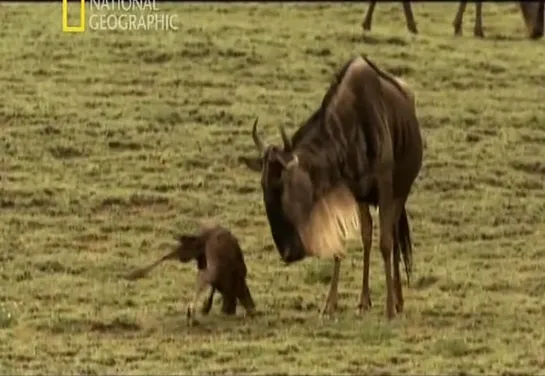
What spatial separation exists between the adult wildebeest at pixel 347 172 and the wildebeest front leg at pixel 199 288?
28.3 inches

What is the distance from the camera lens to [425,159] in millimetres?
15203

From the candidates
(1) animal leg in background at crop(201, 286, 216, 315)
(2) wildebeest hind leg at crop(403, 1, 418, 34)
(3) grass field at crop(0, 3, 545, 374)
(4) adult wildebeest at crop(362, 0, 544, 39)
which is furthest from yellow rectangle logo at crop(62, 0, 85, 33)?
(1) animal leg in background at crop(201, 286, 216, 315)

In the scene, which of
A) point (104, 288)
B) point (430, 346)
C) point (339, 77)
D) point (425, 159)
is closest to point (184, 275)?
point (104, 288)

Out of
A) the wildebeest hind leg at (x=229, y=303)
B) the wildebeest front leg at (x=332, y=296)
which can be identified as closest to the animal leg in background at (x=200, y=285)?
the wildebeest hind leg at (x=229, y=303)

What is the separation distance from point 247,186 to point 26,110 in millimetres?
3155

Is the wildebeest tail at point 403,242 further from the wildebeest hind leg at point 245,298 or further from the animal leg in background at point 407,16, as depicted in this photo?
the animal leg in background at point 407,16

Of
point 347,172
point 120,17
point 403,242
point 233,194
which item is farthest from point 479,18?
point 347,172

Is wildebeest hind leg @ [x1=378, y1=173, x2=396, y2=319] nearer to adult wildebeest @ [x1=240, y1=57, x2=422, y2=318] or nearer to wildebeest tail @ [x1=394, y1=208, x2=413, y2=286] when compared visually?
adult wildebeest @ [x1=240, y1=57, x2=422, y2=318]

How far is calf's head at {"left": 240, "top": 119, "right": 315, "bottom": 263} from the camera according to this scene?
8.93 metres

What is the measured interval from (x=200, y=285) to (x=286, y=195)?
1.08 metres

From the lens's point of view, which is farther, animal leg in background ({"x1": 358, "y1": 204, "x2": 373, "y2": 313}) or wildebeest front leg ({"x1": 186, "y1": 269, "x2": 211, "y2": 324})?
animal leg in background ({"x1": 358, "y1": 204, "x2": 373, "y2": 313})

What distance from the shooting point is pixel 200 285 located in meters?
9.62

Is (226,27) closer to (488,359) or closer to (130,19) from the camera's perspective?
(130,19)

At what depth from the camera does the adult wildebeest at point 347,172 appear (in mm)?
9000
